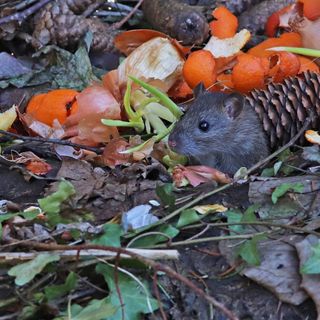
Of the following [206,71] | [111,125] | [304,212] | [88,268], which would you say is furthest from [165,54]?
[88,268]

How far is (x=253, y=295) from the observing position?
213cm

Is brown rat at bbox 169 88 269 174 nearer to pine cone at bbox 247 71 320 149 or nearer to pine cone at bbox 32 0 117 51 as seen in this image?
pine cone at bbox 247 71 320 149

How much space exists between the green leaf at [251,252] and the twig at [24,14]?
221 cm

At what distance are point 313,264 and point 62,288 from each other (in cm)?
66

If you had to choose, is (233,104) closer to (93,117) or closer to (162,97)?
(162,97)

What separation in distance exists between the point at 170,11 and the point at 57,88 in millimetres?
681

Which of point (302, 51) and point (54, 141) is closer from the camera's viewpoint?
point (54, 141)

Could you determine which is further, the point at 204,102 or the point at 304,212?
the point at 204,102

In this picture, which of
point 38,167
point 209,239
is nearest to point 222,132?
point 38,167

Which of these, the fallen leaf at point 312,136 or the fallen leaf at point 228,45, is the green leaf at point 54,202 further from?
the fallen leaf at point 228,45

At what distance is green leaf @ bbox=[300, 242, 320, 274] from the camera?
2043 mm

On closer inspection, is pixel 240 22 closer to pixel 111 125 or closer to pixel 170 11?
pixel 170 11

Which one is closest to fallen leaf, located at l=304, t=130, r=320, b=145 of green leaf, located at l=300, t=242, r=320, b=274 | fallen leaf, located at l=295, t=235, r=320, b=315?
fallen leaf, located at l=295, t=235, r=320, b=315

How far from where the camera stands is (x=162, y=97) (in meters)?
3.18
